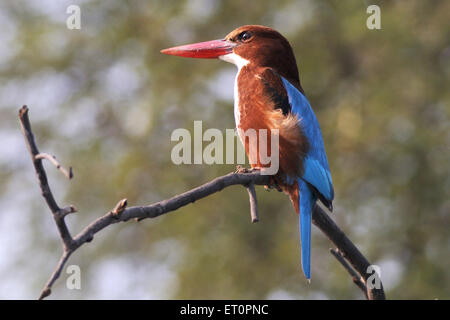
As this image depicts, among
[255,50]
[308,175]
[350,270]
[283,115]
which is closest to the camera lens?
[350,270]

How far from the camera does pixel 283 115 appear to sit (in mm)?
2789

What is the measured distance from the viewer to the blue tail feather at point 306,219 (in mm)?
2332

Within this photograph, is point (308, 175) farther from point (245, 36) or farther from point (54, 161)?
point (54, 161)

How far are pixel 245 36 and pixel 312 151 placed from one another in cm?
83

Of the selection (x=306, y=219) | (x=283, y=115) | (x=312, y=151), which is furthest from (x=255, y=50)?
(x=306, y=219)

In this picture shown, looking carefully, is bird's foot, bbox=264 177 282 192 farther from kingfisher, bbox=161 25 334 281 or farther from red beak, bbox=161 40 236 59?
red beak, bbox=161 40 236 59

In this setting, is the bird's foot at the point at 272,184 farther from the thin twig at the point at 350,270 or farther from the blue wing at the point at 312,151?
the thin twig at the point at 350,270

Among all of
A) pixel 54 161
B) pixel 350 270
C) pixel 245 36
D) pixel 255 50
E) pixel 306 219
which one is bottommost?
pixel 54 161

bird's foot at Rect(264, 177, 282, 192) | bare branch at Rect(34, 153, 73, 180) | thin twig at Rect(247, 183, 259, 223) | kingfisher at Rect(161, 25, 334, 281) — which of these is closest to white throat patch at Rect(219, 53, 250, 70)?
kingfisher at Rect(161, 25, 334, 281)

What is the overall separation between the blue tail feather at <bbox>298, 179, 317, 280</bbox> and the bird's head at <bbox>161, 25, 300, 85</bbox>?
72 cm

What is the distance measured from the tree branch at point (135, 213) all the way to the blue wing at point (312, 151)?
0.23 metres

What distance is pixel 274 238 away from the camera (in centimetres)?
577

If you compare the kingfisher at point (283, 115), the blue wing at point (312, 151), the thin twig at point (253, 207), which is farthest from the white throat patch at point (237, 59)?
the thin twig at point (253, 207)
